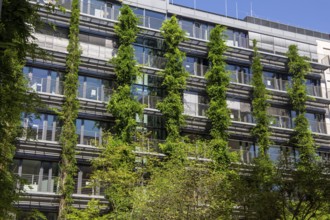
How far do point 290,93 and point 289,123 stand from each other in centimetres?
272

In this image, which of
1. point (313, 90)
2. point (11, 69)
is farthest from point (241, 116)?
point (11, 69)

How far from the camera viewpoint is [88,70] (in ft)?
120

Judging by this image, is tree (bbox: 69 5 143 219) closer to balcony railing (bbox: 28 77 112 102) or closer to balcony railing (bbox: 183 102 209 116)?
balcony railing (bbox: 28 77 112 102)

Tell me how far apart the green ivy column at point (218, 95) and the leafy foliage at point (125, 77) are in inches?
254

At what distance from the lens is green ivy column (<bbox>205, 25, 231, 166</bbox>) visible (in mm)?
36750

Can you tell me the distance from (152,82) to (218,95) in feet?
18.2

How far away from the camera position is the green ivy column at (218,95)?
36.8 m

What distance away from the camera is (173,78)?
123 feet

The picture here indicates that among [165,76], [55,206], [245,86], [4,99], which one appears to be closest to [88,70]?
[165,76]

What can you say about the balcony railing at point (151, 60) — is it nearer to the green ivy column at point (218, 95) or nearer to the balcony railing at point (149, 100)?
the balcony railing at point (149, 100)

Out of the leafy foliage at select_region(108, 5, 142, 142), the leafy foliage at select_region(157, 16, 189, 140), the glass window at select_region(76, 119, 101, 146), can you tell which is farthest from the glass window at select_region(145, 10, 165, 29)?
the glass window at select_region(76, 119, 101, 146)

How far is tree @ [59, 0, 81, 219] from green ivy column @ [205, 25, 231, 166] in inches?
412

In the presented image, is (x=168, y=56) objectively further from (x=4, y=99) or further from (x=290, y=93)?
(x=4, y=99)

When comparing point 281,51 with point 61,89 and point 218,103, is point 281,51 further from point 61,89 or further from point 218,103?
point 61,89
